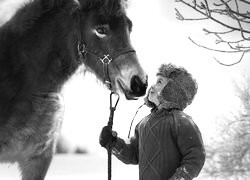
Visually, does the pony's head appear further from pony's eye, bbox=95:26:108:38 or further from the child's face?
the child's face

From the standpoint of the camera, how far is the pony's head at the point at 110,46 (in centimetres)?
318

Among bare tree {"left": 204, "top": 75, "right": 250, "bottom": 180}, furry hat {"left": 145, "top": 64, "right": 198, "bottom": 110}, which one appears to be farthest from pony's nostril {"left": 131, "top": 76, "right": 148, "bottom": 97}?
bare tree {"left": 204, "top": 75, "right": 250, "bottom": 180}

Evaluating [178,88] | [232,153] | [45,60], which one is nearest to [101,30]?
[45,60]

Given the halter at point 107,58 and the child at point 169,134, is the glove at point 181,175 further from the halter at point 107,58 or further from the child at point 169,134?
the halter at point 107,58

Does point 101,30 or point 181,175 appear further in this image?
point 101,30

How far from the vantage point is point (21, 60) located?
3609 millimetres

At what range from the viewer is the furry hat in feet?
9.18

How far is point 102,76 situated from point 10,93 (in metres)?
0.83

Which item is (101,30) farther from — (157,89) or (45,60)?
(157,89)

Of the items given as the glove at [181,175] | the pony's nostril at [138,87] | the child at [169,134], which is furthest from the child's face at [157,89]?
the glove at [181,175]

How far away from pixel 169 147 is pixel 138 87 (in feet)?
1.94

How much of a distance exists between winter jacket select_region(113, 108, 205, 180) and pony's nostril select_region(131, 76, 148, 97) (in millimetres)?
288

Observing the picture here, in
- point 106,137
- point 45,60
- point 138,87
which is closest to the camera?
point 106,137

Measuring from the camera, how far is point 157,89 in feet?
9.36
